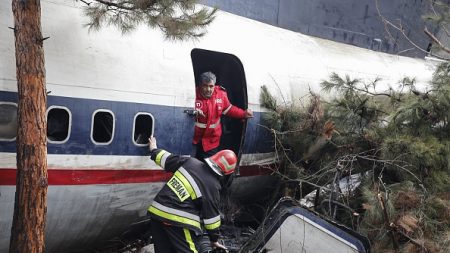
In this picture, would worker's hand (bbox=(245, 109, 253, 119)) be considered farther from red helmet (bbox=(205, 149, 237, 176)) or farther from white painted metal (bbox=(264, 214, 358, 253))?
white painted metal (bbox=(264, 214, 358, 253))

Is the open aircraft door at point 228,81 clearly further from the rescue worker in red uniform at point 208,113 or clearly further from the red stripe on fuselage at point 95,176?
the red stripe on fuselage at point 95,176

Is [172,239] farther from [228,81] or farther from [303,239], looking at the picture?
[228,81]

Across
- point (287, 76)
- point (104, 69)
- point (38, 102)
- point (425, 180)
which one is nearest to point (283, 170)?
point (287, 76)

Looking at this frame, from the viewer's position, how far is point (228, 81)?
305 inches

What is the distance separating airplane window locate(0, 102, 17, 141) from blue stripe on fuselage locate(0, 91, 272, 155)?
0.15 feet

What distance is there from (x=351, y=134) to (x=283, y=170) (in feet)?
3.88

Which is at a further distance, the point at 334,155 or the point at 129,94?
the point at 334,155

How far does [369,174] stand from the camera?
659 cm

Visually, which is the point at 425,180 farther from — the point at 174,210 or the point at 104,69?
the point at 104,69

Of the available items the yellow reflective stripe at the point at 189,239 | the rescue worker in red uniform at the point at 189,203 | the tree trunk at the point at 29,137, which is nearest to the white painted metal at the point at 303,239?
the rescue worker in red uniform at the point at 189,203

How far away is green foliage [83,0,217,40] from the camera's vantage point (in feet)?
15.2

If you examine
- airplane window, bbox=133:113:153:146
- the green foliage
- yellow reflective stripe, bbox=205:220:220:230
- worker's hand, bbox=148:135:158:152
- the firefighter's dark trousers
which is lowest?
the firefighter's dark trousers

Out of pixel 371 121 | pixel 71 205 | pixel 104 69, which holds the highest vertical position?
pixel 104 69

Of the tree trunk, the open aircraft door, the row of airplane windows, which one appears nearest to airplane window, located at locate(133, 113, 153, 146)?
the row of airplane windows
